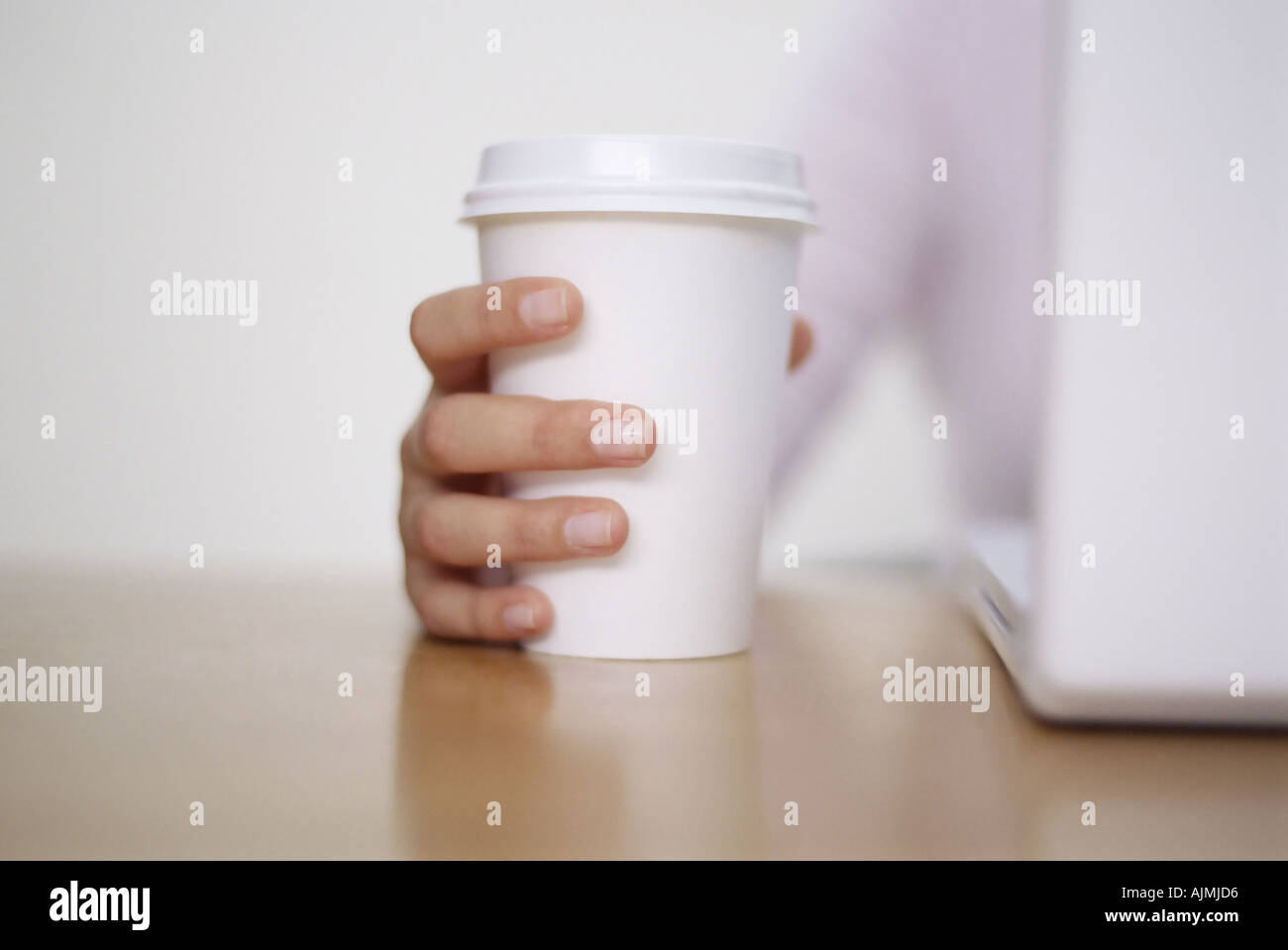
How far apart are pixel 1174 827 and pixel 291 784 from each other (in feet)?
1.08

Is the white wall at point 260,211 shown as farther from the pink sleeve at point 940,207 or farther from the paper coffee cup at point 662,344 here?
the paper coffee cup at point 662,344

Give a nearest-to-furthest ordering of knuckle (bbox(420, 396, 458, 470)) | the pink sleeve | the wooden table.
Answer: the wooden table → knuckle (bbox(420, 396, 458, 470)) → the pink sleeve

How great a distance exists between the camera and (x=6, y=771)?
1.58ft

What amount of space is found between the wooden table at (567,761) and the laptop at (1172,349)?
0.22ft

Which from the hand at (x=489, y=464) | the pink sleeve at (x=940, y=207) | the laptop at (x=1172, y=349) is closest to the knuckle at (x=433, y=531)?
the hand at (x=489, y=464)

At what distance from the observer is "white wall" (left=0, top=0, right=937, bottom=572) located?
2.56m

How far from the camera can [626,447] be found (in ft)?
2.18

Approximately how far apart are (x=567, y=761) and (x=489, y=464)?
10.1 inches

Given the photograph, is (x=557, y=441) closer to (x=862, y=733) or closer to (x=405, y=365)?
(x=862, y=733)

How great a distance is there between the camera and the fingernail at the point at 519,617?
712 millimetres

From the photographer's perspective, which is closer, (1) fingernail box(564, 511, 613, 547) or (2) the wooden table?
(2) the wooden table

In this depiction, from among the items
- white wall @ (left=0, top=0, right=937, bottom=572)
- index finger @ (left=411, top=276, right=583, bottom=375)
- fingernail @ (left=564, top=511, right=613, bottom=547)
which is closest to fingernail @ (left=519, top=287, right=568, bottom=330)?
index finger @ (left=411, top=276, right=583, bottom=375)

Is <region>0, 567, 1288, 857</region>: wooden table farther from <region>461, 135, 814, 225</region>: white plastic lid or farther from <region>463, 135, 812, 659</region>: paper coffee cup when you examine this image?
<region>461, 135, 814, 225</region>: white plastic lid

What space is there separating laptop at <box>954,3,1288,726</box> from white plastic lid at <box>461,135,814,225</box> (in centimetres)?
20
